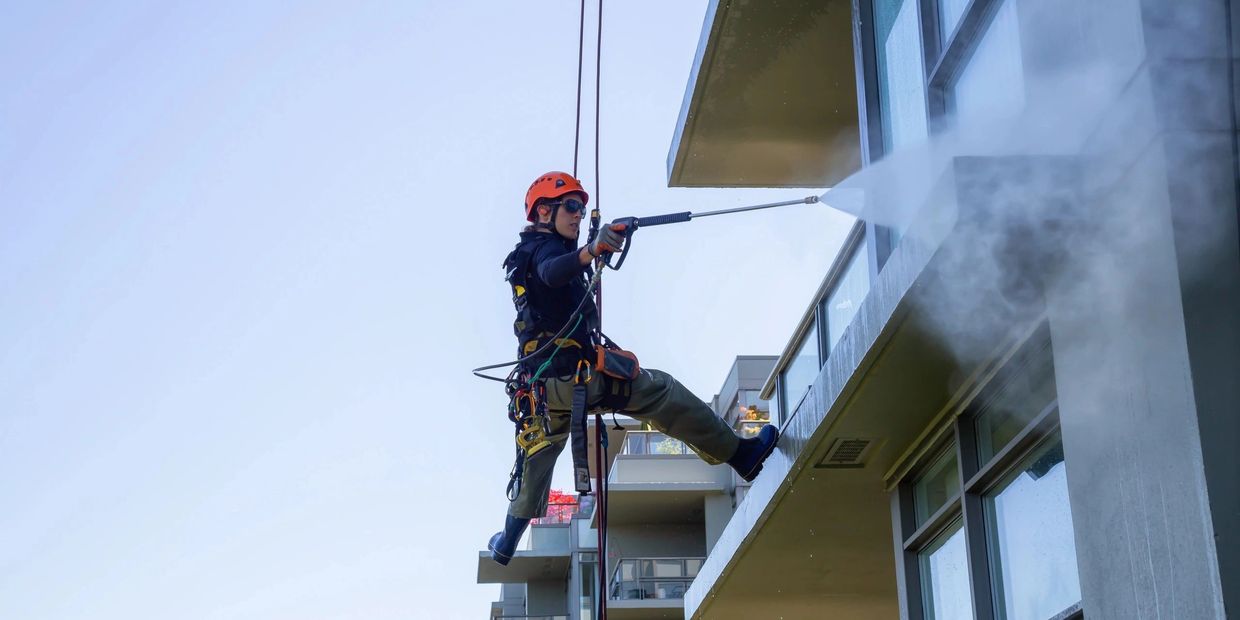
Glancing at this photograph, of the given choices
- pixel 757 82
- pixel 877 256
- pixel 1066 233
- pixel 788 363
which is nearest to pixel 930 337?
pixel 877 256

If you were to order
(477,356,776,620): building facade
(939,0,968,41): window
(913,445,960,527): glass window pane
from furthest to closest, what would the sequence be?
(477,356,776,620): building facade < (913,445,960,527): glass window pane < (939,0,968,41): window

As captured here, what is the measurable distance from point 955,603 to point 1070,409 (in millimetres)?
3160

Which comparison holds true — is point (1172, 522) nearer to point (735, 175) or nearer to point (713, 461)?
point (713, 461)

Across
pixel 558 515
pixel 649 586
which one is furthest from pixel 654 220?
pixel 558 515

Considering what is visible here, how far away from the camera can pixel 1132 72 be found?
5035mm

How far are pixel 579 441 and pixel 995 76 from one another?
10.8 feet

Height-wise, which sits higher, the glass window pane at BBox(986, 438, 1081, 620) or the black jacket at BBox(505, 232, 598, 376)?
the black jacket at BBox(505, 232, 598, 376)

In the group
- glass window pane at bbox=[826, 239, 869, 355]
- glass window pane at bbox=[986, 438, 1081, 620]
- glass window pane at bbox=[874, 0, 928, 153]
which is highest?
glass window pane at bbox=[874, 0, 928, 153]

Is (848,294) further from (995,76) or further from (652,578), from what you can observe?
(652,578)

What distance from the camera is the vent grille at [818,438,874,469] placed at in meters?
9.10

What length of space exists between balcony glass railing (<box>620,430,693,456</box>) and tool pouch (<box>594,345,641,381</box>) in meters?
25.1

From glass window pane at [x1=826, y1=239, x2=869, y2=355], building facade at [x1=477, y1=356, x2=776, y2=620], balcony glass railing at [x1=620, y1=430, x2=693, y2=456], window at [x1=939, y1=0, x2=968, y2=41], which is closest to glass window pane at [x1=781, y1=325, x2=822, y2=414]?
glass window pane at [x1=826, y1=239, x2=869, y2=355]

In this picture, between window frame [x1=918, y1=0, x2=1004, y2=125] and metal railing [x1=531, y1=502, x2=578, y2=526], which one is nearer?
window frame [x1=918, y1=0, x2=1004, y2=125]

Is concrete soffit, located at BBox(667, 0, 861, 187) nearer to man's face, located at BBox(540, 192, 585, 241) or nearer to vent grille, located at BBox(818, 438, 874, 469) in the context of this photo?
man's face, located at BBox(540, 192, 585, 241)
